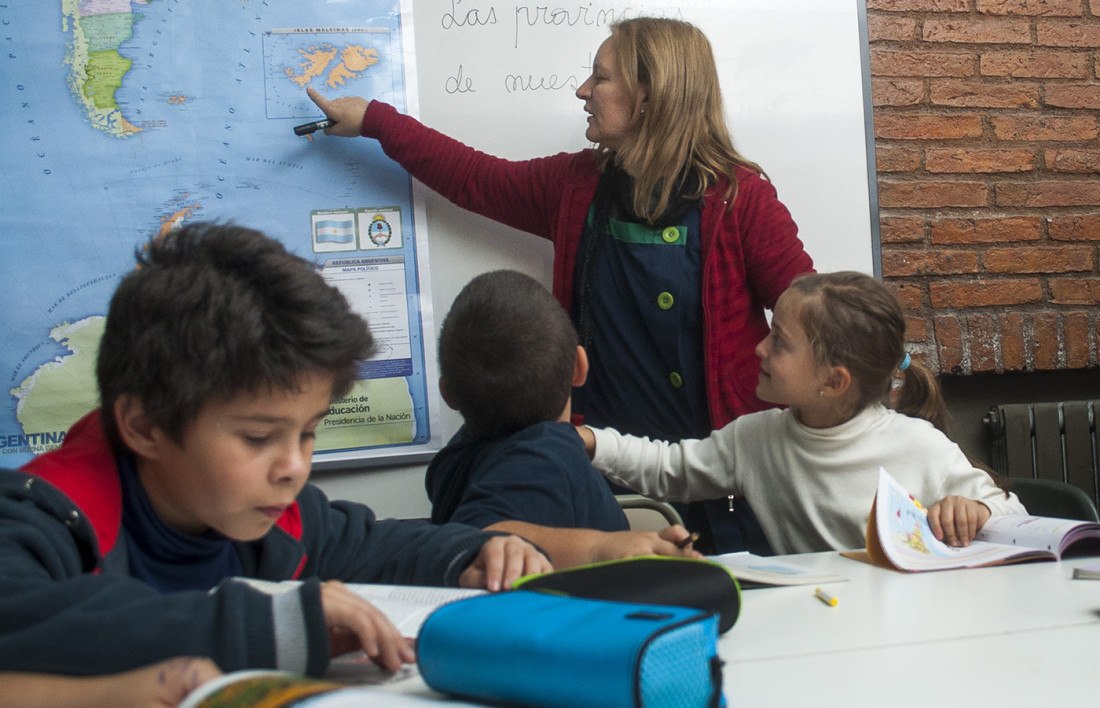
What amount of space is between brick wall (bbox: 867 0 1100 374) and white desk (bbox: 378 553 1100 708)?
5.28 feet

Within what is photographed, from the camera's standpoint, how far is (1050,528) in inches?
50.1

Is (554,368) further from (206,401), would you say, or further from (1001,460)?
(1001,460)

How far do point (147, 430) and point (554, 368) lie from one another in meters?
0.62

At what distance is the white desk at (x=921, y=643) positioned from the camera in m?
0.69

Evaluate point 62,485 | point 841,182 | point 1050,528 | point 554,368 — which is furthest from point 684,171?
point 62,485

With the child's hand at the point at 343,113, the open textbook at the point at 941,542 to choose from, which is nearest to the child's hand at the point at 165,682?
the open textbook at the point at 941,542

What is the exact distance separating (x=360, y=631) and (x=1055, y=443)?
2558 millimetres

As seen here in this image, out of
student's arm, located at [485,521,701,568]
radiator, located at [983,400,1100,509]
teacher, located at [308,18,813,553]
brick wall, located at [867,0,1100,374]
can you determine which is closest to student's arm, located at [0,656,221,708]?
student's arm, located at [485,521,701,568]

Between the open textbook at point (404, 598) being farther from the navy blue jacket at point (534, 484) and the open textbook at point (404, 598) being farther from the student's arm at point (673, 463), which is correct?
the student's arm at point (673, 463)

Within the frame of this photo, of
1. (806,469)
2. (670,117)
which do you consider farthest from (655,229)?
(806,469)

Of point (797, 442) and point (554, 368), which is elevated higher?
point (554, 368)

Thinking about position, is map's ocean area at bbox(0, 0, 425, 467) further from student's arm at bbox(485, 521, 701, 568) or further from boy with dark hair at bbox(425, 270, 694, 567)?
student's arm at bbox(485, 521, 701, 568)

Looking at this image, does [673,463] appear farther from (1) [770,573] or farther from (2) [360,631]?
(2) [360,631]

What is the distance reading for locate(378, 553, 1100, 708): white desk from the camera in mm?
691
